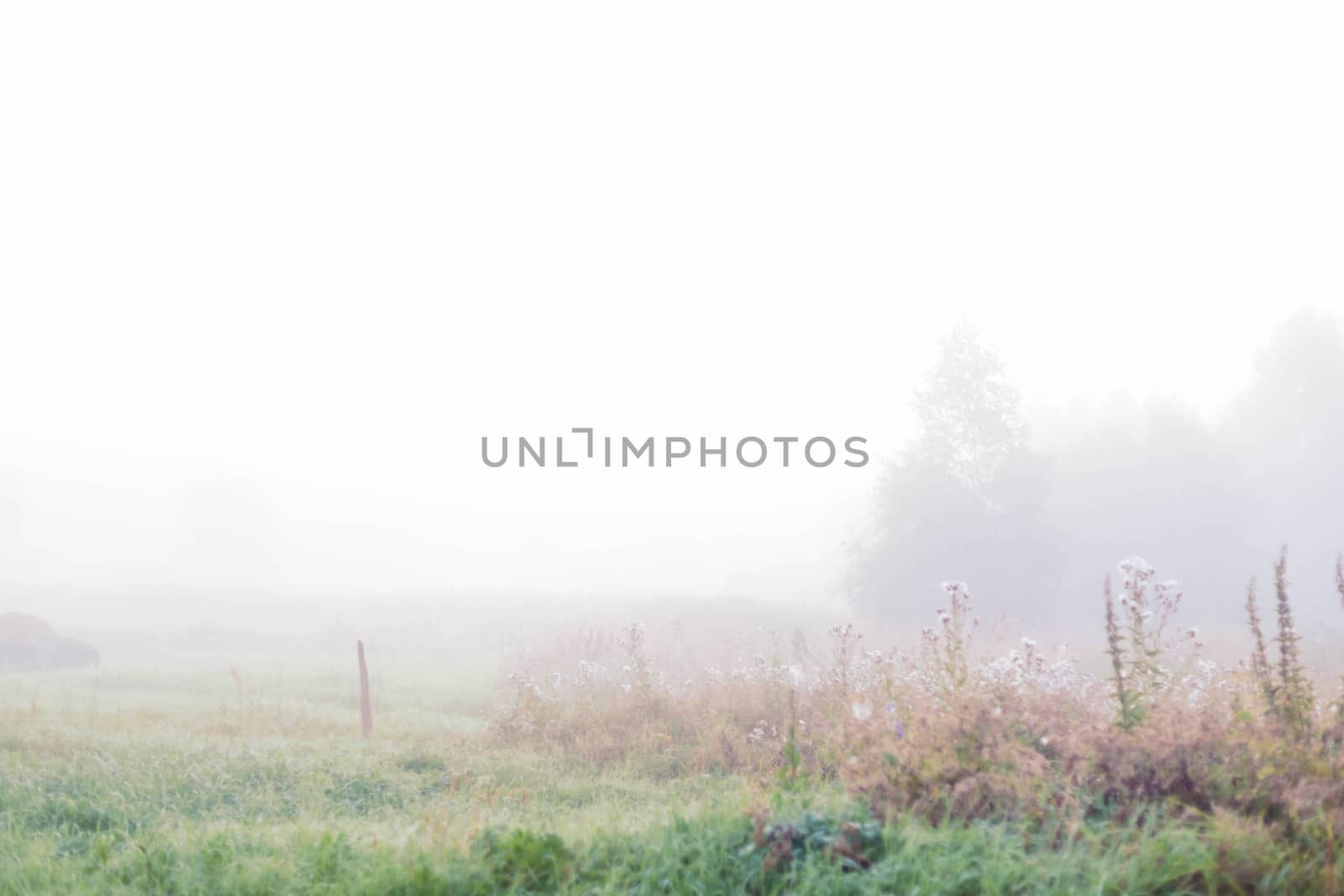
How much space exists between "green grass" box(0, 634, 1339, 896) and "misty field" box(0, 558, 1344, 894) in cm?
2

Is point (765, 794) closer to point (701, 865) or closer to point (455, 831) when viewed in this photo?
point (701, 865)

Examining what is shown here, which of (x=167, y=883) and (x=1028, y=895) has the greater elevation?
(x=1028, y=895)

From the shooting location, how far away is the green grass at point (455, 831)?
382 cm

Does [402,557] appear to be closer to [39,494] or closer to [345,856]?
[39,494]

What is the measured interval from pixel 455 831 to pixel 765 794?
5.97 ft

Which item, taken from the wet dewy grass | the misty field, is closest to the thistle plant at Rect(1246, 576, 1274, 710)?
the misty field

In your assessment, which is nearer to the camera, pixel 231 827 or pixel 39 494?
pixel 231 827

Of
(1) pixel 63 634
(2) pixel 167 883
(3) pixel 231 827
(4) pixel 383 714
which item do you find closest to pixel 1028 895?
(2) pixel 167 883

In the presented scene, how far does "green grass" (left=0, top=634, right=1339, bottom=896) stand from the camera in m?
3.82

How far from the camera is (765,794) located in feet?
16.9

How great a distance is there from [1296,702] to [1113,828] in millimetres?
1914

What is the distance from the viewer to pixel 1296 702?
527cm

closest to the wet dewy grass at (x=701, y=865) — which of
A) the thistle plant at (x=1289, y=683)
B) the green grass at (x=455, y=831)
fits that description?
the green grass at (x=455, y=831)

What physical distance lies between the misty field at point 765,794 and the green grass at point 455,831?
0.02m
